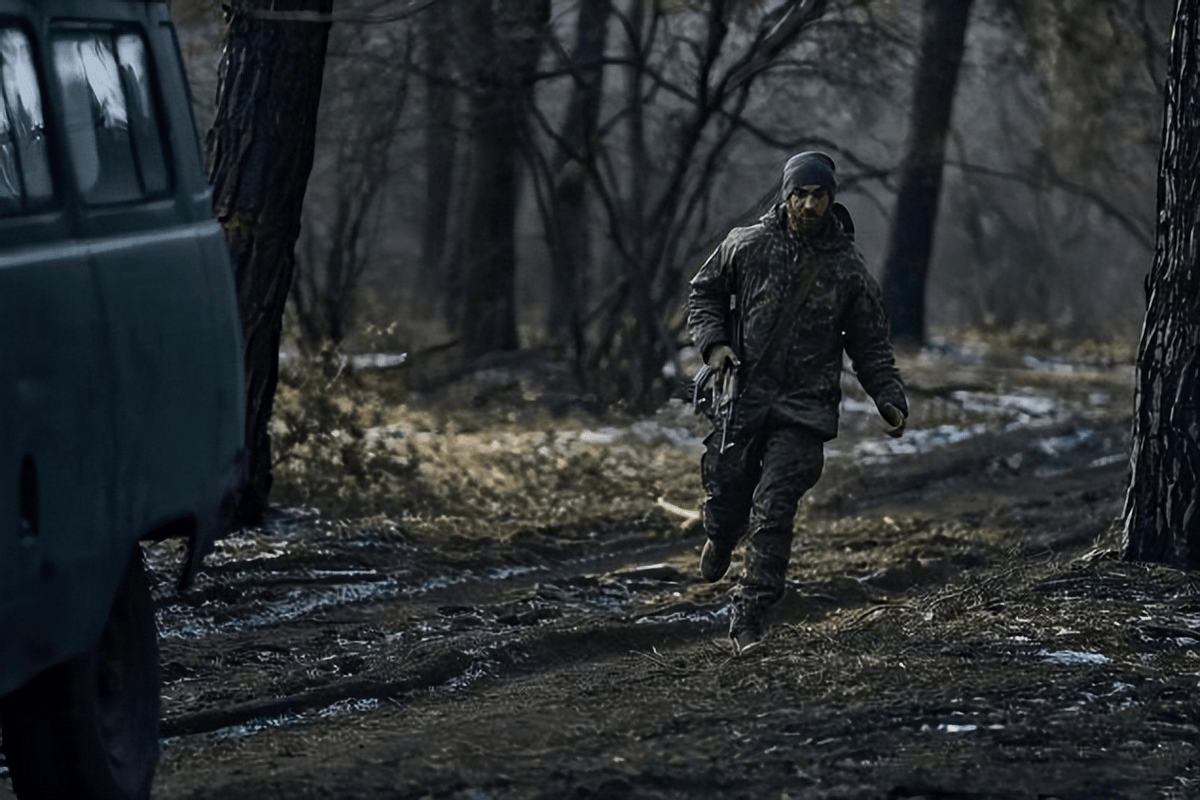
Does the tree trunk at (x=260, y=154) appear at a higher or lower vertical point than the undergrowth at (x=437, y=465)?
higher

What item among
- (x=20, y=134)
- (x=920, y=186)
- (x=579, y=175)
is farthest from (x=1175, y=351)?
(x=920, y=186)

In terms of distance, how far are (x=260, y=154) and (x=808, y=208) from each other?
4330mm

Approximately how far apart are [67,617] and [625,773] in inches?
70.8

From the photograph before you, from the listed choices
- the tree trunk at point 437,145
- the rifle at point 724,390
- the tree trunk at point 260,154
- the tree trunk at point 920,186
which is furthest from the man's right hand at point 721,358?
the tree trunk at point 920,186

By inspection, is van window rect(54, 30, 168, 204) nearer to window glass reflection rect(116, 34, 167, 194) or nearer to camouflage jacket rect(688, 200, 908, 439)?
window glass reflection rect(116, 34, 167, 194)

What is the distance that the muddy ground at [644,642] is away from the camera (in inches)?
245

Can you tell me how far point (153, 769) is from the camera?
5.84 meters

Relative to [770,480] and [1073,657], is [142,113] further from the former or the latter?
[1073,657]

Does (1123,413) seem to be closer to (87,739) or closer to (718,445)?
(718,445)

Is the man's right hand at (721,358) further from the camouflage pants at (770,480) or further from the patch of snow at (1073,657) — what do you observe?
the patch of snow at (1073,657)

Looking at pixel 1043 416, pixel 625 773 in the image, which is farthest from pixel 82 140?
pixel 1043 416

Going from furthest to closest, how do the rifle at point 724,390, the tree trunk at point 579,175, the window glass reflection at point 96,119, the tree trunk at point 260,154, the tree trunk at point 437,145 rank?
the tree trunk at point 437,145 < the tree trunk at point 579,175 < the tree trunk at point 260,154 < the rifle at point 724,390 < the window glass reflection at point 96,119

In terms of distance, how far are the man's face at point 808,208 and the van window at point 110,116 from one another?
2.99m

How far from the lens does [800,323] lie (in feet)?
27.9
